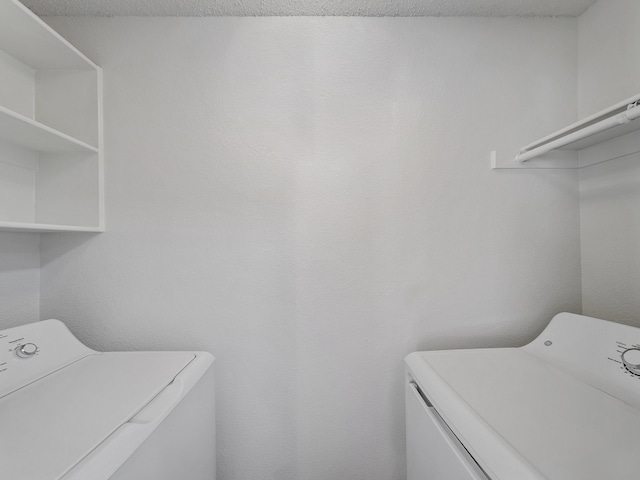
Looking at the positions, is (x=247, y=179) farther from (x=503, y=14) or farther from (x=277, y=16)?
(x=503, y=14)

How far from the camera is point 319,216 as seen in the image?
4.14ft

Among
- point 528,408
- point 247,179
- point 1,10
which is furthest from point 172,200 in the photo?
point 528,408

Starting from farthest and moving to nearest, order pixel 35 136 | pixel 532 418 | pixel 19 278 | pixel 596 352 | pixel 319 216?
1. pixel 319 216
2. pixel 19 278
3. pixel 35 136
4. pixel 596 352
5. pixel 532 418

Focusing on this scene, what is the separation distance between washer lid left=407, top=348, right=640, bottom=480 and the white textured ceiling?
1.52 metres

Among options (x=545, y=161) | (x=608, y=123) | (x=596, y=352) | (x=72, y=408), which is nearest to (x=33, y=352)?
(x=72, y=408)

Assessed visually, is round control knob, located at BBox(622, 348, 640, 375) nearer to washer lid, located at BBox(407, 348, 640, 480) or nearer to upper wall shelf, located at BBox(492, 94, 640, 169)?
washer lid, located at BBox(407, 348, 640, 480)

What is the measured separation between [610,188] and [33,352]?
2.30m

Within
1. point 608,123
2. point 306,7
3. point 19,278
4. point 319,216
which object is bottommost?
point 19,278

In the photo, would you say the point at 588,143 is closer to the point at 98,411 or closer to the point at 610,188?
the point at 610,188

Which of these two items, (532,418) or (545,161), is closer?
(532,418)

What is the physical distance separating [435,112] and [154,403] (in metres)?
1.55

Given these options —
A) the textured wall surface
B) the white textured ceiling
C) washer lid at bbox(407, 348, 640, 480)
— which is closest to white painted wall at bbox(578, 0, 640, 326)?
the white textured ceiling

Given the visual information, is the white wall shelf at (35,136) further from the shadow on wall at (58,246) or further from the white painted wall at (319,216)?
the shadow on wall at (58,246)

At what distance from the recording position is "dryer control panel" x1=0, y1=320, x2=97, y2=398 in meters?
0.86
